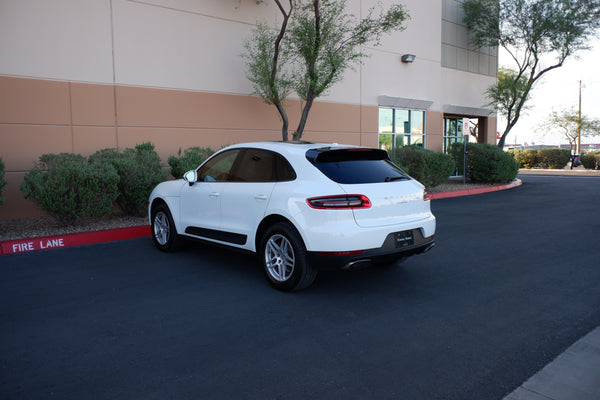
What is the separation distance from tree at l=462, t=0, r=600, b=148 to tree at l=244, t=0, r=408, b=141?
1128cm

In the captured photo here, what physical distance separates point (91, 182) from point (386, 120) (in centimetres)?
1253

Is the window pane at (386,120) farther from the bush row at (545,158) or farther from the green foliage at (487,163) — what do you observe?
the bush row at (545,158)

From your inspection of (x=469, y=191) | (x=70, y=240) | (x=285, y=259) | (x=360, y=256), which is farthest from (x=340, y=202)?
(x=469, y=191)

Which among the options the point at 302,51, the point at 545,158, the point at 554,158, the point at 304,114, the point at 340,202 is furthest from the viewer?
the point at 545,158

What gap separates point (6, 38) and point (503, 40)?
22336 mm

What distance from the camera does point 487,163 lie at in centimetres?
1850

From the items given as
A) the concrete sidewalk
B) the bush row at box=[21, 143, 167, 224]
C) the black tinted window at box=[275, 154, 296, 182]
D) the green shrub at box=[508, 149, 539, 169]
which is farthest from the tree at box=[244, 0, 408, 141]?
the green shrub at box=[508, 149, 539, 169]

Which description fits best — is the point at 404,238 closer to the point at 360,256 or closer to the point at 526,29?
the point at 360,256

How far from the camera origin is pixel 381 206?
480 cm

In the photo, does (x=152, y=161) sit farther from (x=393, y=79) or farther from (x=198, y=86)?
(x=393, y=79)

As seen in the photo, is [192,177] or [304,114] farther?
[304,114]

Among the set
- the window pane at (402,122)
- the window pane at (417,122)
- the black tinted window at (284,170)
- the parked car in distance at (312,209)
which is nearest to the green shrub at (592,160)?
the window pane at (417,122)

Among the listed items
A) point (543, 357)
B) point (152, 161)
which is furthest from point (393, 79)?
point (543, 357)

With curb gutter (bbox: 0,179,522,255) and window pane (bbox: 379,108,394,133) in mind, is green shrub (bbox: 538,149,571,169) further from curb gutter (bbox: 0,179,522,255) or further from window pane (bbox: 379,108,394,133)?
curb gutter (bbox: 0,179,522,255)
